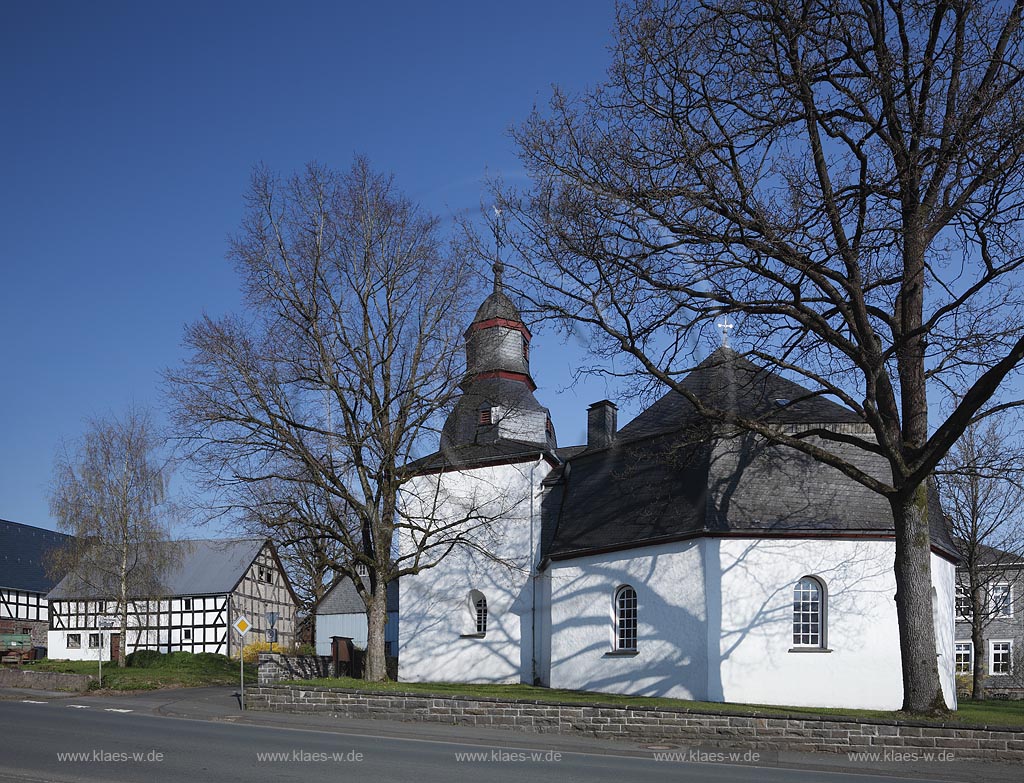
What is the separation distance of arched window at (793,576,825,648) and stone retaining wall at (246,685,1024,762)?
750cm

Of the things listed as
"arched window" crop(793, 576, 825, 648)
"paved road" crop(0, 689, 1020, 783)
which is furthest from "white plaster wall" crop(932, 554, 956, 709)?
"paved road" crop(0, 689, 1020, 783)

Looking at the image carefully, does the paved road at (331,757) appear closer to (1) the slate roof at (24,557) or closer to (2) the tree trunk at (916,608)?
(2) the tree trunk at (916,608)

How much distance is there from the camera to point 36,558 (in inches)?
2344

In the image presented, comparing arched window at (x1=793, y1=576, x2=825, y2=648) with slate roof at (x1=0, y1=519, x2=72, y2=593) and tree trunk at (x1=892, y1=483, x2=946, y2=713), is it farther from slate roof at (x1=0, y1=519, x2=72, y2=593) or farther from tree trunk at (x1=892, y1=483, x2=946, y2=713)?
slate roof at (x1=0, y1=519, x2=72, y2=593)

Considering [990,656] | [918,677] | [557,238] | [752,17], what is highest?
[752,17]

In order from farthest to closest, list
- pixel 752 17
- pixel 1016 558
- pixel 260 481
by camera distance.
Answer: pixel 1016 558 → pixel 260 481 → pixel 752 17

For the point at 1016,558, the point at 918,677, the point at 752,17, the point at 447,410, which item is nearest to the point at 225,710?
the point at 447,410

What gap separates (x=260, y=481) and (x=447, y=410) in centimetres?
511

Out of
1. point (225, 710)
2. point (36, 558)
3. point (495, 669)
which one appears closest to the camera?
point (225, 710)

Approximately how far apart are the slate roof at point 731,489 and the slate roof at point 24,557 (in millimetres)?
39917

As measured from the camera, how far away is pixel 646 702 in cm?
1883

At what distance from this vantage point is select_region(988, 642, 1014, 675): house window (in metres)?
46.2

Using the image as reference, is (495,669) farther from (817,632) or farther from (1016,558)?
(1016,558)

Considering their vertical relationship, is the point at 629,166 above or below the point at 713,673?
above
